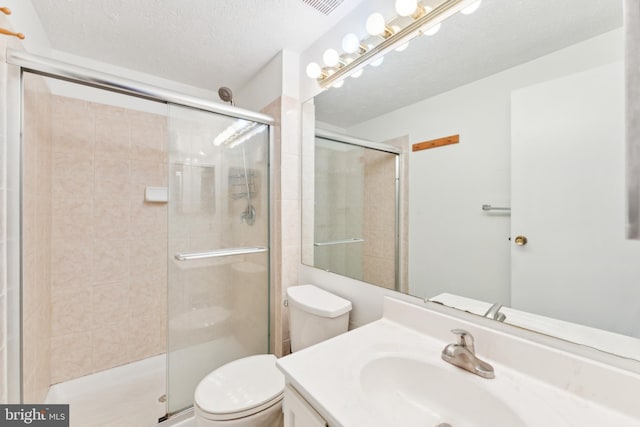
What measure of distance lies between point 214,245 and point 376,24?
1388 millimetres

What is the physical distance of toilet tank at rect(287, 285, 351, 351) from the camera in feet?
3.88

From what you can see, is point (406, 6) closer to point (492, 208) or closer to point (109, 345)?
point (492, 208)

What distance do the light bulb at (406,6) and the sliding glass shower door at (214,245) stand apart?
971 millimetres

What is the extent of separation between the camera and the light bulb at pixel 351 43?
119 cm

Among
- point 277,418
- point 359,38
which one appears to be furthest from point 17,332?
point 359,38

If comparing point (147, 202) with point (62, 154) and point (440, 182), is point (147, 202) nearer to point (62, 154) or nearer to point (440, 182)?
point (62, 154)

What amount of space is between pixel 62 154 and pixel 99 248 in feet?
2.14

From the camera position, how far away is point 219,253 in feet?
4.90

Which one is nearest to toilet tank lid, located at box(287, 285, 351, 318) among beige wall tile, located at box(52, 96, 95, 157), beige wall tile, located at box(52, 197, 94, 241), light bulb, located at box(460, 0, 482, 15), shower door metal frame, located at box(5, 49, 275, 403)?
shower door metal frame, located at box(5, 49, 275, 403)

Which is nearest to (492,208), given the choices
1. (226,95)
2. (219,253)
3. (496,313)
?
(496,313)

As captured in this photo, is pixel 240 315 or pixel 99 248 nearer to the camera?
pixel 240 315

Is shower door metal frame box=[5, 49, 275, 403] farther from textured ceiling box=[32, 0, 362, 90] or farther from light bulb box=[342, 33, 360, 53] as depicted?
light bulb box=[342, 33, 360, 53]

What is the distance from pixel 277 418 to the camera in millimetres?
1077

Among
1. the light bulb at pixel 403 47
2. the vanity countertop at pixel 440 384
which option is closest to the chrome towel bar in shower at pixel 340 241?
the vanity countertop at pixel 440 384
